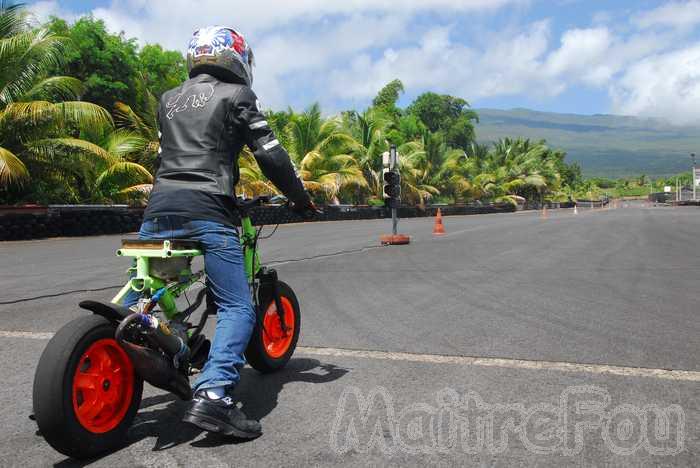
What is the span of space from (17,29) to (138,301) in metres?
19.0

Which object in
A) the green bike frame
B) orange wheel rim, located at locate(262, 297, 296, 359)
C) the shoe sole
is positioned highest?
the green bike frame

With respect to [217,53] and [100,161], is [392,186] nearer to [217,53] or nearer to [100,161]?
[100,161]

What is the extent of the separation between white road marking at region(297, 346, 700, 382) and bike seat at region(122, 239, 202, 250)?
68.1 inches

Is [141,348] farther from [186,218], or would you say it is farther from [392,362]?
[392,362]

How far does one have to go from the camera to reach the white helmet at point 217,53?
3066 mm

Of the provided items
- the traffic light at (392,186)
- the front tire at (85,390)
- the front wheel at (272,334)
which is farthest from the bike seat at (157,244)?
the traffic light at (392,186)

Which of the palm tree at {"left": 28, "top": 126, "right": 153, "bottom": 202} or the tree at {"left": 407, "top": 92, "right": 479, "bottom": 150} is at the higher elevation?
the tree at {"left": 407, "top": 92, "right": 479, "bottom": 150}

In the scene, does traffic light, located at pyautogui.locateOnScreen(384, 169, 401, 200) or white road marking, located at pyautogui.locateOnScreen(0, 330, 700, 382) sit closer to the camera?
white road marking, located at pyautogui.locateOnScreen(0, 330, 700, 382)

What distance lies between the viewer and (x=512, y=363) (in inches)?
156

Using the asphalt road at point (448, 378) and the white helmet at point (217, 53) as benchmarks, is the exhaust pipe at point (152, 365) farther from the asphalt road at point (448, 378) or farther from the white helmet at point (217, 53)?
the white helmet at point (217, 53)

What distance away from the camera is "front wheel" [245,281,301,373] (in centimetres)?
354

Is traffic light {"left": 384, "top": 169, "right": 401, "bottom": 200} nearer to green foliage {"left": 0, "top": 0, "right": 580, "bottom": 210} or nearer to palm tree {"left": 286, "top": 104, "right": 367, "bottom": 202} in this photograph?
green foliage {"left": 0, "top": 0, "right": 580, "bottom": 210}

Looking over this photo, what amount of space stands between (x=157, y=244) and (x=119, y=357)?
1.66 ft

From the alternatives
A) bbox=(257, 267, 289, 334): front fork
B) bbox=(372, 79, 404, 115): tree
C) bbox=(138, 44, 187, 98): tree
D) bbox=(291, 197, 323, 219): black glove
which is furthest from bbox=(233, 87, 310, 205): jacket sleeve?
bbox=(372, 79, 404, 115): tree
